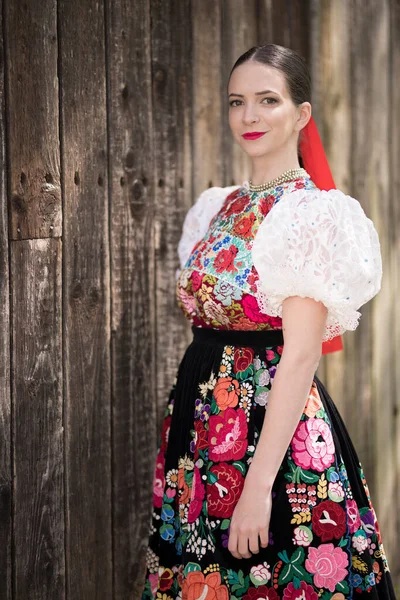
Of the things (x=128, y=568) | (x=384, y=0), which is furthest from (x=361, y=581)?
(x=384, y=0)

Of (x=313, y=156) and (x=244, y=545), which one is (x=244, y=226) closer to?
(x=313, y=156)

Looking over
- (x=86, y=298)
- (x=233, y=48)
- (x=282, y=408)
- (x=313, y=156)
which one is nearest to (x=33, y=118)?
(x=86, y=298)

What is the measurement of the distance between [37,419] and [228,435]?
1.79ft

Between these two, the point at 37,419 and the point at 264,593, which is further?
the point at 37,419

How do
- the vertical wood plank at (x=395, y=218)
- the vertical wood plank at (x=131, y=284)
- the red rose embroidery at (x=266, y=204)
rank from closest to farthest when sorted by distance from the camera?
the red rose embroidery at (x=266, y=204) < the vertical wood plank at (x=131, y=284) < the vertical wood plank at (x=395, y=218)

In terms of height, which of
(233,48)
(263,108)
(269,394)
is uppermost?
(233,48)

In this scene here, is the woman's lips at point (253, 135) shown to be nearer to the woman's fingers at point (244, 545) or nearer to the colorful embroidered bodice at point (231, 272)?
the colorful embroidered bodice at point (231, 272)

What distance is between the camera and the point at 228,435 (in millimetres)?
2023

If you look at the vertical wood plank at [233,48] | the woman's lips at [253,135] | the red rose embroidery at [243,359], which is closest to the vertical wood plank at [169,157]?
the vertical wood plank at [233,48]

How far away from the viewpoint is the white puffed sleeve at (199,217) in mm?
2502

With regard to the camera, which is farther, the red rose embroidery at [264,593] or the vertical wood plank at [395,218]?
the vertical wood plank at [395,218]

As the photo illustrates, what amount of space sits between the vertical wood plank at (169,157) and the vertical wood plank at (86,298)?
0.22 metres

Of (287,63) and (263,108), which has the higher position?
(287,63)

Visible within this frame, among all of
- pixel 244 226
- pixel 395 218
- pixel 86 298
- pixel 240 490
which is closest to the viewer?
pixel 240 490
